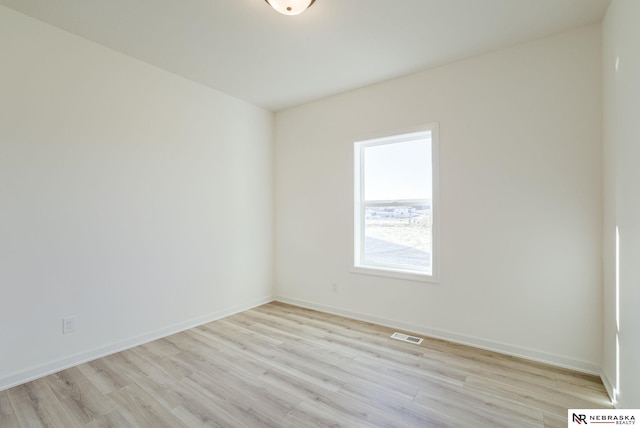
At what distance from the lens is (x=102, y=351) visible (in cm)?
270

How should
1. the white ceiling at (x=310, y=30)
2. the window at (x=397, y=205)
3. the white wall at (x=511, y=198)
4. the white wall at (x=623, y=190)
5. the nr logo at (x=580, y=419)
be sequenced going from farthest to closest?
the window at (x=397, y=205)
the white wall at (x=511, y=198)
the white ceiling at (x=310, y=30)
the nr logo at (x=580, y=419)
the white wall at (x=623, y=190)

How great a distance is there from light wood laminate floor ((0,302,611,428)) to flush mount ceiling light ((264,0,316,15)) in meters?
2.68

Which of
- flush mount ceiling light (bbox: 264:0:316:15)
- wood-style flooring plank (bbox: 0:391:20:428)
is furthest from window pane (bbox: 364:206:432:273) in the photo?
wood-style flooring plank (bbox: 0:391:20:428)

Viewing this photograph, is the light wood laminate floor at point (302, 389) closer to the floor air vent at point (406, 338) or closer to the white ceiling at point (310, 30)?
the floor air vent at point (406, 338)

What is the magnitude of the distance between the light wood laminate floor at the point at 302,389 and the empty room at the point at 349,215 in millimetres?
18

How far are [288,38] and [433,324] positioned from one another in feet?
10.1

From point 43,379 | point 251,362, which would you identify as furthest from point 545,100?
point 43,379

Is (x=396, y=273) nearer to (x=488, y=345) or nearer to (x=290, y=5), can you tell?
(x=488, y=345)

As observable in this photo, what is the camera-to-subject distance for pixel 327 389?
7.18ft

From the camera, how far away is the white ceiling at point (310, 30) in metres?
2.20

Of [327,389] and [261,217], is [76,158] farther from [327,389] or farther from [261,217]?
[327,389]

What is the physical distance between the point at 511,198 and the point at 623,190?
0.83 metres

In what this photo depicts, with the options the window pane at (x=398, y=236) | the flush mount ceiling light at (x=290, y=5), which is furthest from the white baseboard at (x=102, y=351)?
the flush mount ceiling light at (x=290, y=5)

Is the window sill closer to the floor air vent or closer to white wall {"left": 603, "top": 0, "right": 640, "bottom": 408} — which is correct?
the floor air vent
